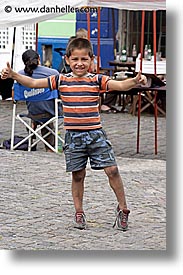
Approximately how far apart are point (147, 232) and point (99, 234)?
15.6 inches

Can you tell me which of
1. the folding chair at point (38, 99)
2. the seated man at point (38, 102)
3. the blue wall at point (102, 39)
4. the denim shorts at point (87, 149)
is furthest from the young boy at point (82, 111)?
the blue wall at point (102, 39)

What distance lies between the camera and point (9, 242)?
6180 millimetres

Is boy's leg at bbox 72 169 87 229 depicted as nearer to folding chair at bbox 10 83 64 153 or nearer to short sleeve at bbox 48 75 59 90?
short sleeve at bbox 48 75 59 90

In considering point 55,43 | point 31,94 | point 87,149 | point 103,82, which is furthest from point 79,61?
point 55,43

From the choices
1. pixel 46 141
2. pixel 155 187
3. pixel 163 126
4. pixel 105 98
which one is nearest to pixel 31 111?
pixel 46 141

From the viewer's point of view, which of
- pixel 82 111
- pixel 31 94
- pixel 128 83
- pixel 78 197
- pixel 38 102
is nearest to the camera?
pixel 128 83

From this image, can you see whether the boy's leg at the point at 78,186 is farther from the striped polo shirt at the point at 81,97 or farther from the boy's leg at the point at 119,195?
the striped polo shirt at the point at 81,97

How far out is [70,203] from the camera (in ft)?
24.9

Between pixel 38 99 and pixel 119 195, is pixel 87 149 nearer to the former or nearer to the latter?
pixel 119 195

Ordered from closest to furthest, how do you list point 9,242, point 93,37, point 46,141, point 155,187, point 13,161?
point 9,242 < point 155,187 < point 13,161 < point 46,141 < point 93,37

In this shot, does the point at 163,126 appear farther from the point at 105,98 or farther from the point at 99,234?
the point at 99,234

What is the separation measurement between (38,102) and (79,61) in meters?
4.09

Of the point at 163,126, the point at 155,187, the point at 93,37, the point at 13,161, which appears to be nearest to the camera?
the point at 155,187

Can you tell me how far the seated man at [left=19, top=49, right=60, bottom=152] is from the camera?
Answer: 33.1 feet
